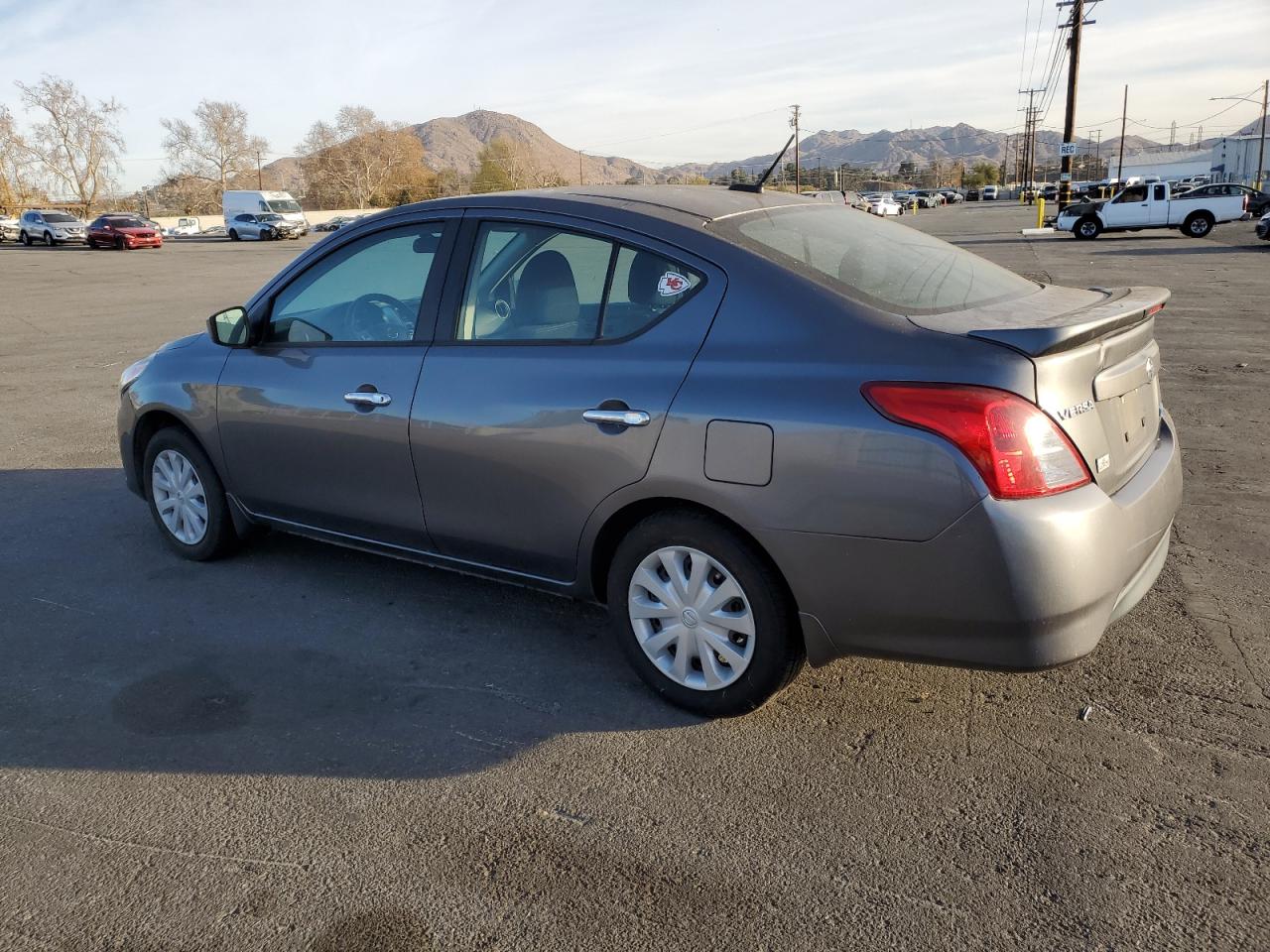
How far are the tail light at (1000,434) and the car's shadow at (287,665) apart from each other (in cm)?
133

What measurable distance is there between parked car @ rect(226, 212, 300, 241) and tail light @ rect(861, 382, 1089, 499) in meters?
53.4

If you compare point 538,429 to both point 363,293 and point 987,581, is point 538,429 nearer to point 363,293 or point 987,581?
point 363,293

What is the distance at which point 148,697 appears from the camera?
3.69 meters

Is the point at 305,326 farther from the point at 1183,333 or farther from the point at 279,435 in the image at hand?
the point at 1183,333

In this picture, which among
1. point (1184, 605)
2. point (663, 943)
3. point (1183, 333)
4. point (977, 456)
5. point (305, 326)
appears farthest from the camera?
point (1183, 333)

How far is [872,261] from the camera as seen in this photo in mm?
3531

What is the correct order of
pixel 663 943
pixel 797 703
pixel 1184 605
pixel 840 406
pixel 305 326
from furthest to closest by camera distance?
pixel 305 326 → pixel 1184 605 → pixel 797 703 → pixel 840 406 → pixel 663 943

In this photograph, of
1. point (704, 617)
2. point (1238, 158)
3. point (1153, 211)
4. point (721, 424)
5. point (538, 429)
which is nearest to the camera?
point (721, 424)

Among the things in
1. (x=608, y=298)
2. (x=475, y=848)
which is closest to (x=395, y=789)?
(x=475, y=848)

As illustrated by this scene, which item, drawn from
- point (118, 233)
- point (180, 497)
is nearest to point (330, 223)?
point (118, 233)

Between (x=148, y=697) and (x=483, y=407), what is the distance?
1599mm

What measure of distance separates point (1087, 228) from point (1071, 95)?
851cm

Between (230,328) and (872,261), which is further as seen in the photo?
(230,328)

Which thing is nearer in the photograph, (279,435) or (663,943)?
(663,943)
